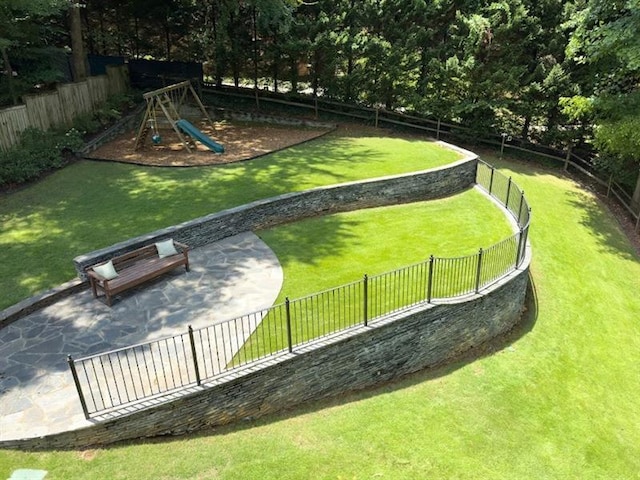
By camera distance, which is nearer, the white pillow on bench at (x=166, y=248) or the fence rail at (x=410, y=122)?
the white pillow on bench at (x=166, y=248)

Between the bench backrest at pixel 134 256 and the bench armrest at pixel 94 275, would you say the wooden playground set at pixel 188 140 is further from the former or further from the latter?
the bench armrest at pixel 94 275

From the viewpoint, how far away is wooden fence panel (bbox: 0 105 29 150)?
16281mm

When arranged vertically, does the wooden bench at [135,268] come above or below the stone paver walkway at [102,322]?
above

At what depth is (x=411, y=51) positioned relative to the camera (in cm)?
2362

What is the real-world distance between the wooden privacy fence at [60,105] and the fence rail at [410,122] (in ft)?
15.9

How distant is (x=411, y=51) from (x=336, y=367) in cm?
1880

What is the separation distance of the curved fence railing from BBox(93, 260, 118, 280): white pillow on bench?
214cm

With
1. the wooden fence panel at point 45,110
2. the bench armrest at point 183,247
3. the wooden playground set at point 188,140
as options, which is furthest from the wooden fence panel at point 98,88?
the bench armrest at point 183,247

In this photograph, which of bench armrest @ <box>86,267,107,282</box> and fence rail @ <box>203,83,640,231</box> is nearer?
bench armrest @ <box>86,267,107,282</box>

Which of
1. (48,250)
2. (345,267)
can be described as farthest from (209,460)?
(48,250)

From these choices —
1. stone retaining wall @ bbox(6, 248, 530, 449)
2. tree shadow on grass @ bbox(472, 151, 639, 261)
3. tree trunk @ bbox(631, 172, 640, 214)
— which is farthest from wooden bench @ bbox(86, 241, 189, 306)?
tree trunk @ bbox(631, 172, 640, 214)

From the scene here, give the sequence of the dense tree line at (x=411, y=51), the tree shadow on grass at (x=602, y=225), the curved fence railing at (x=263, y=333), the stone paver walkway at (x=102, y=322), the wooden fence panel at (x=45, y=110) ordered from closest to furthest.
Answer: the stone paver walkway at (x=102, y=322) → the curved fence railing at (x=263, y=333) → the tree shadow on grass at (x=602, y=225) → the wooden fence panel at (x=45, y=110) → the dense tree line at (x=411, y=51)

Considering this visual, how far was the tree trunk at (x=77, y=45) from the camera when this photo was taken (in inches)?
803

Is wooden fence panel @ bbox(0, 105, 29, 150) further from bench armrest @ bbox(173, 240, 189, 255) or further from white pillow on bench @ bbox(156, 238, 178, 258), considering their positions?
bench armrest @ bbox(173, 240, 189, 255)
